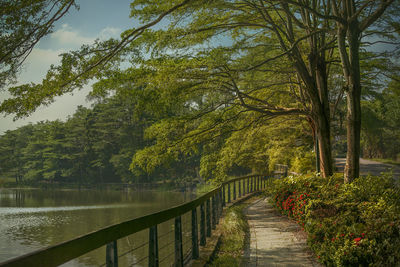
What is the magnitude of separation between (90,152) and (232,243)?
6385 centimetres

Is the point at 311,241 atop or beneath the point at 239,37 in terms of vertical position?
beneath

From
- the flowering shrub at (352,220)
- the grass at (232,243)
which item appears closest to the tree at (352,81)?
the flowering shrub at (352,220)

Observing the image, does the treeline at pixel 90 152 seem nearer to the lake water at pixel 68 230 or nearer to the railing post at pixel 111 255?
the lake water at pixel 68 230

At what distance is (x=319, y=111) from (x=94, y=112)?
5862 cm

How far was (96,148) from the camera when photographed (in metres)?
64.5

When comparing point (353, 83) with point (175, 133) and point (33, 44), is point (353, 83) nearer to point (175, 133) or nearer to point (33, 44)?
point (175, 133)

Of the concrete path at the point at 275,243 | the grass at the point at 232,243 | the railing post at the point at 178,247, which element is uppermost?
the railing post at the point at 178,247

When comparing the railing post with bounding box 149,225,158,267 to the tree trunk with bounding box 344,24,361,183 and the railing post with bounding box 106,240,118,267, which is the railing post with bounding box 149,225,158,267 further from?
the tree trunk with bounding box 344,24,361,183

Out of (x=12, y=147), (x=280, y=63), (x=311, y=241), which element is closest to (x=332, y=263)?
(x=311, y=241)

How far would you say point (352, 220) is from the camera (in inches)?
282

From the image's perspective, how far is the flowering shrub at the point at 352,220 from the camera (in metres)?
5.68

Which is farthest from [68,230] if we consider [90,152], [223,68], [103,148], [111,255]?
[90,152]

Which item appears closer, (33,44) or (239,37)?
(33,44)

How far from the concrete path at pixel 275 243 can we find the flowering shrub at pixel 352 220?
321 mm
